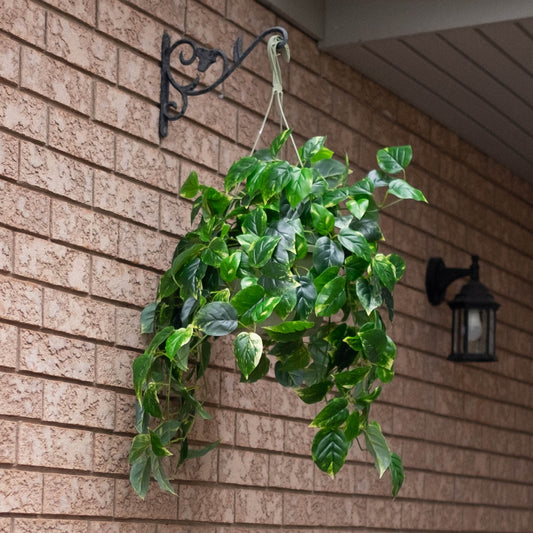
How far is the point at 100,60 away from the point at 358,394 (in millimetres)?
956

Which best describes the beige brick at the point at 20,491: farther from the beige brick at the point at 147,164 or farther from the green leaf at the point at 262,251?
the beige brick at the point at 147,164

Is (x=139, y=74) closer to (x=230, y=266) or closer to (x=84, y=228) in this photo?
(x=84, y=228)

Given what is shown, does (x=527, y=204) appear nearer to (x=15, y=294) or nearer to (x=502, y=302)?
(x=502, y=302)

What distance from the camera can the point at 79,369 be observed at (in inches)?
91.9

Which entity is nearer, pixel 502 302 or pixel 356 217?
pixel 356 217

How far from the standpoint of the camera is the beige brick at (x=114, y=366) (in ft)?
7.86

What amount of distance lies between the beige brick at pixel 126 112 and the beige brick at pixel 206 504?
2.85 feet

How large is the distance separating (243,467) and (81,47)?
1175 millimetres

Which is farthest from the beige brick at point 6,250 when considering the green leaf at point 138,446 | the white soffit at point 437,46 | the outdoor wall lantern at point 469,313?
the outdoor wall lantern at point 469,313

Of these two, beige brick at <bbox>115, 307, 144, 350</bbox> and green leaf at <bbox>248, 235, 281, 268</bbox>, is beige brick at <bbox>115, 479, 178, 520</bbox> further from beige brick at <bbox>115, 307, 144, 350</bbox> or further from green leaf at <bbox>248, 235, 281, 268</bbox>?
green leaf at <bbox>248, 235, 281, 268</bbox>

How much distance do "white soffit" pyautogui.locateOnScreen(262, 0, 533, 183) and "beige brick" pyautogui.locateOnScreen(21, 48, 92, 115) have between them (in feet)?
3.01

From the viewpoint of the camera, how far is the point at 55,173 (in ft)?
7.57

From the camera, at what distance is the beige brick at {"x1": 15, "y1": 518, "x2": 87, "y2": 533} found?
85.0 inches

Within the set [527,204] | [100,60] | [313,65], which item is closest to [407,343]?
[313,65]
